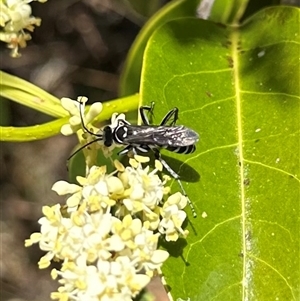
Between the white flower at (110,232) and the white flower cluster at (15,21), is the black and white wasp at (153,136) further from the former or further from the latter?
the white flower cluster at (15,21)

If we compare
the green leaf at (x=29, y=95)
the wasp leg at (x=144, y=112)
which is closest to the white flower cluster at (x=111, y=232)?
the wasp leg at (x=144, y=112)

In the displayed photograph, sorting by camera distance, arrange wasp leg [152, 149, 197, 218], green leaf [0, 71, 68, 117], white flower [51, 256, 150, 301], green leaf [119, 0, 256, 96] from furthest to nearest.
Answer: green leaf [119, 0, 256, 96] → green leaf [0, 71, 68, 117] → wasp leg [152, 149, 197, 218] → white flower [51, 256, 150, 301]

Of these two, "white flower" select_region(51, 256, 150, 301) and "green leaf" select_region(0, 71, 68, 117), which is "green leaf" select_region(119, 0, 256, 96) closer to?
"green leaf" select_region(0, 71, 68, 117)

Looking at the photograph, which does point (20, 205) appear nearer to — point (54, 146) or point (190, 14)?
point (54, 146)

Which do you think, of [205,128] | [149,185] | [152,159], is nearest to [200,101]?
[205,128]

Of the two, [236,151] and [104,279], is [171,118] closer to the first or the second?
[236,151]

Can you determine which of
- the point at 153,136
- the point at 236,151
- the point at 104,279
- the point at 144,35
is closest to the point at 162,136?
the point at 153,136

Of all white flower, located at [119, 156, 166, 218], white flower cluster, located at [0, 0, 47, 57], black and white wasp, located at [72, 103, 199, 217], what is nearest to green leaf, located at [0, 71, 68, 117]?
white flower cluster, located at [0, 0, 47, 57]
